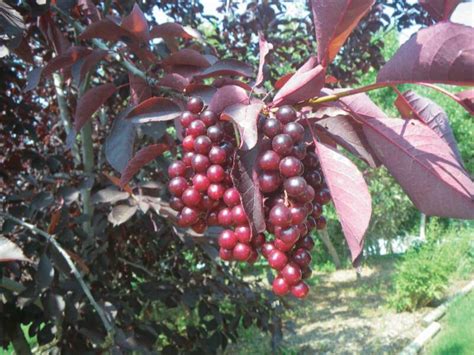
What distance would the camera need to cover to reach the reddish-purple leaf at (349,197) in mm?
603

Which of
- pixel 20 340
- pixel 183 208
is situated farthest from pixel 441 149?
pixel 20 340

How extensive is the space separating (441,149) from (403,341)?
5.30m

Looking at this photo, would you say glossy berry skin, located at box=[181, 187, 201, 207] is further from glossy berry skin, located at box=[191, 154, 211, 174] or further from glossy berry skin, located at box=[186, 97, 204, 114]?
glossy berry skin, located at box=[186, 97, 204, 114]

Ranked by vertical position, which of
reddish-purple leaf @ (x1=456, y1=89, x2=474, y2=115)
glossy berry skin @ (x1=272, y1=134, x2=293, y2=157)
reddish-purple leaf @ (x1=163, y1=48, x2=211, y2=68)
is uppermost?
reddish-purple leaf @ (x1=163, y1=48, x2=211, y2=68)

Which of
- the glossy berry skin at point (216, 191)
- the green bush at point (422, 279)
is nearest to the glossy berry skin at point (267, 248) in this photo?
the glossy berry skin at point (216, 191)

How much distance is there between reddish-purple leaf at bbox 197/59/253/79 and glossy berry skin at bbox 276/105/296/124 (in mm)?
284

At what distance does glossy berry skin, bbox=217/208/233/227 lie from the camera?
28.1 inches

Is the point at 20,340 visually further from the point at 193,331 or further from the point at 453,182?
the point at 453,182

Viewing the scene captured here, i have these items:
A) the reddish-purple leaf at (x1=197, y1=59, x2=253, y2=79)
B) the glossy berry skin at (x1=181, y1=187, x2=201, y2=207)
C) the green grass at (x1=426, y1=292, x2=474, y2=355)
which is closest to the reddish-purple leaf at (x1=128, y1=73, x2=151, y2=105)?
the reddish-purple leaf at (x1=197, y1=59, x2=253, y2=79)

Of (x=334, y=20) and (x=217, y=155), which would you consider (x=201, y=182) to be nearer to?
(x=217, y=155)

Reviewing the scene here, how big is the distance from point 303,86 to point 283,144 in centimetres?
9

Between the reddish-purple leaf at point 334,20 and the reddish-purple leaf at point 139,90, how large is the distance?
1.64 feet

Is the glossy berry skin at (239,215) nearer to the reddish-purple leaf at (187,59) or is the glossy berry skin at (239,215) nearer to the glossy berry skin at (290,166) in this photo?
the glossy berry skin at (290,166)

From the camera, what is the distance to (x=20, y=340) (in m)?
1.90
